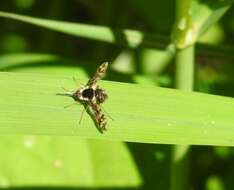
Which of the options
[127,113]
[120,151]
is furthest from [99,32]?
[127,113]

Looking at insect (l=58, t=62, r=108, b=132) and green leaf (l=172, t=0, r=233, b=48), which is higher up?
green leaf (l=172, t=0, r=233, b=48)

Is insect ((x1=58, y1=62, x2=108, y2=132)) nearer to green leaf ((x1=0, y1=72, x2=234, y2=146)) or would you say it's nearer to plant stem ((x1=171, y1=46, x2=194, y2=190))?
green leaf ((x1=0, y1=72, x2=234, y2=146))

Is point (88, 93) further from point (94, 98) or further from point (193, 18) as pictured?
point (193, 18)

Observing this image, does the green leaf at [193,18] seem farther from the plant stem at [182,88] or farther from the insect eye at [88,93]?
the insect eye at [88,93]

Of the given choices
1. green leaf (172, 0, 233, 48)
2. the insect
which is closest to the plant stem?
green leaf (172, 0, 233, 48)

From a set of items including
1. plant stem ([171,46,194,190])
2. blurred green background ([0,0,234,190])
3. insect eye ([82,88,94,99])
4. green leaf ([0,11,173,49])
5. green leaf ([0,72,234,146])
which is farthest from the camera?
blurred green background ([0,0,234,190])

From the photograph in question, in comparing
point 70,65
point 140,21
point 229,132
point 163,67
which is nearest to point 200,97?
point 229,132
